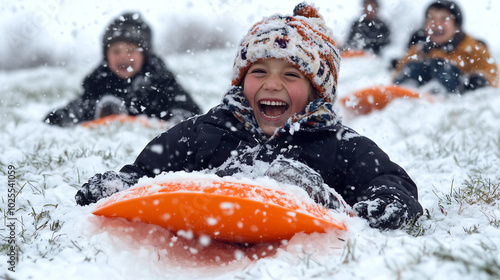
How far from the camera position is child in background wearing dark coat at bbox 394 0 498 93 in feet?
22.6

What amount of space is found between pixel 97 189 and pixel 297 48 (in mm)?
1302

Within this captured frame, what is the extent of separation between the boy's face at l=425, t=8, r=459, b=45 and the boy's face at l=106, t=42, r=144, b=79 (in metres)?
4.00

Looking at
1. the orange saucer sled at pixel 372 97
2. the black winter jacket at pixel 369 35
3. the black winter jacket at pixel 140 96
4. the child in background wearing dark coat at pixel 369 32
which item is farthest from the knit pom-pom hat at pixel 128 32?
the black winter jacket at pixel 369 35

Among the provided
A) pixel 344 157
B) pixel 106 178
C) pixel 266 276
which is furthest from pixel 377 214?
pixel 106 178

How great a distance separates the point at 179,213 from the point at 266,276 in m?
0.51

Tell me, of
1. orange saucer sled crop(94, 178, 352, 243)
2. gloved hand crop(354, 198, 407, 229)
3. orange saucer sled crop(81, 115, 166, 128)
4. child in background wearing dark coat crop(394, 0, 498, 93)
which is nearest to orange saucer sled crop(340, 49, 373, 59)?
child in background wearing dark coat crop(394, 0, 498, 93)

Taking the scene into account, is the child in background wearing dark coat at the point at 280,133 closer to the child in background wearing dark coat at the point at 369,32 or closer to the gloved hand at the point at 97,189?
the gloved hand at the point at 97,189

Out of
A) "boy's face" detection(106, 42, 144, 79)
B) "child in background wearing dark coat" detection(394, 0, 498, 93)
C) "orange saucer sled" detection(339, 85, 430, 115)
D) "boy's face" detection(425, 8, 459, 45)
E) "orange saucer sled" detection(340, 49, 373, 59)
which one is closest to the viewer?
"orange saucer sled" detection(339, 85, 430, 115)

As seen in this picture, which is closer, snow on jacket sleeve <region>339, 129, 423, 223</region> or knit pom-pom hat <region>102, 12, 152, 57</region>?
snow on jacket sleeve <region>339, 129, 423, 223</region>

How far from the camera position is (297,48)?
2.92 meters

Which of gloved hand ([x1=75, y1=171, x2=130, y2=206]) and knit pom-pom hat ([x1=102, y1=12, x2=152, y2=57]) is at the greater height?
knit pom-pom hat ([x1=102, y1=12, x2=152, y2=57])

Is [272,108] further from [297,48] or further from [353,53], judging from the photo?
[353,53]

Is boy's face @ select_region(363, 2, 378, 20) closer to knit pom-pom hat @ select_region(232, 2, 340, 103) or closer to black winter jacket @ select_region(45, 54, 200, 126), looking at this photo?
black winter jacket @ select_region(45, 54, 200, 126)

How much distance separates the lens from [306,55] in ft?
9.61
